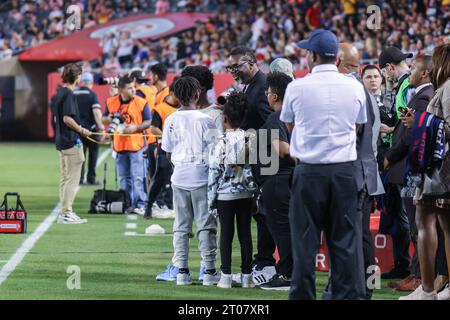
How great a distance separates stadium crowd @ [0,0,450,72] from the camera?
93.0ft

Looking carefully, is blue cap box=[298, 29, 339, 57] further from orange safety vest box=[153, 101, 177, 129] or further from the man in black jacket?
orange safety vest box=[153, 101, 177, 129]

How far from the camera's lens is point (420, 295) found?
879cm

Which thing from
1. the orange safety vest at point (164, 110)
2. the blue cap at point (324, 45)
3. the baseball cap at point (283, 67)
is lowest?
the orange safety vest at point (164, 110)

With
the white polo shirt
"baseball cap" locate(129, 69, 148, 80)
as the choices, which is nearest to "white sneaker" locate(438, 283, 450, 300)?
the white polo shirt

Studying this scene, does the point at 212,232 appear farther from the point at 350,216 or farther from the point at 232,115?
the point at 350,216

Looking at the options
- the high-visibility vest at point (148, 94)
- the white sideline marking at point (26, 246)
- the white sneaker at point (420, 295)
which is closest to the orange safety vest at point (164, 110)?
the high-visibility vest at point (148, 94)

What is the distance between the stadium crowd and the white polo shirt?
17961 millimetres

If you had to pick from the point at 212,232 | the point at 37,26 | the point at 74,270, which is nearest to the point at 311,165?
the point at 212,232

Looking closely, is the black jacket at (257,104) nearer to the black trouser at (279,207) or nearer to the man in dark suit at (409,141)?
the black trouser at (279,207)

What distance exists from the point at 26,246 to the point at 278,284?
3849 mm

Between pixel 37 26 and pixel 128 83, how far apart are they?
2171cm

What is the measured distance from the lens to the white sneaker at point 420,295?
8695 millimetres

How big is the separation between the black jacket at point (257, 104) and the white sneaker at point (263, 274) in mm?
1325

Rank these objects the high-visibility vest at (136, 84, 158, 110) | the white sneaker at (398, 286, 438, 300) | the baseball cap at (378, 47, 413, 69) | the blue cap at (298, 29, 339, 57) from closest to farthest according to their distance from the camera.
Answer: the blue cap at (298, 29, 339, 57) → the white sneaker at (398, 286, 438, 300) → the baseball cap at (378, 47, 413, 69) → the high-visibility vest at (136, 84, 158, 110)
